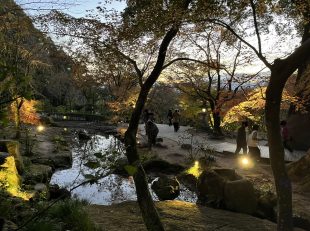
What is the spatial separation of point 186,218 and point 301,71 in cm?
1274

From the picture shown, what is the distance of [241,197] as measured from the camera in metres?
10.2

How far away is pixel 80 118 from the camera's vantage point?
45844 mm

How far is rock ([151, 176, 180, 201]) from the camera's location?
40.7 feet

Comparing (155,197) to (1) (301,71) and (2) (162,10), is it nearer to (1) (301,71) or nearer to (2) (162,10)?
(2) (162,10)

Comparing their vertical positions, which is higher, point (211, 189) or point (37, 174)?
point (211, 189)

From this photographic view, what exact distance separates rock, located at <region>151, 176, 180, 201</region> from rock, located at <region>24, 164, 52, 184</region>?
166 inches

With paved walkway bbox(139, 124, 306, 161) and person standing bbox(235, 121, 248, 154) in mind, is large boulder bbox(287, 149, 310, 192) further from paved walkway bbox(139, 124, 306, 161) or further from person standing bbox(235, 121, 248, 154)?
person standing bbox(235, 121, 248, 154)

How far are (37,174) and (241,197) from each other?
7594mm

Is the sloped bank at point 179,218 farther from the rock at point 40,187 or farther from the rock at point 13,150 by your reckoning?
the rock at point 13,150

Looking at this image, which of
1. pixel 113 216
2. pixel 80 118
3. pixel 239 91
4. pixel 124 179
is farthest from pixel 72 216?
pixel 80 118

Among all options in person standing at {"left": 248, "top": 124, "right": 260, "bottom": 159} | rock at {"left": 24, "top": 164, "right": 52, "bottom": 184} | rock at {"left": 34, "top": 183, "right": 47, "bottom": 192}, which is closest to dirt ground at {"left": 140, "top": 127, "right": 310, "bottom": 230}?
person standing at {"left": 248, "top": 124, "right": 260, "bottom": 159}

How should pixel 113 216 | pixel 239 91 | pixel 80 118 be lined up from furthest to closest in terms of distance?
pixel 80 118 → pixel 239 91 → pixel 113 216

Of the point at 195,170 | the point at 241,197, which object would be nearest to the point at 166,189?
the point at 195,170

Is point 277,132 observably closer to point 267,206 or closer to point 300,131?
point 267,206
